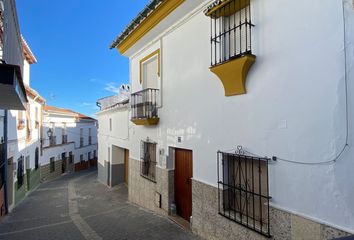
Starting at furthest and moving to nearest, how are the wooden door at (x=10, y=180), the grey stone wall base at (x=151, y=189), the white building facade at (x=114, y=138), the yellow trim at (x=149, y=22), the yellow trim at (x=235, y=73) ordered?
the white building facade at (x=114, y=138), the wooden door at (x=10, y=180), the grey stone wall base at (x=151, y=189), the yellow trim at (x=149, y=22), the yellow trim at (x=235, y=73)

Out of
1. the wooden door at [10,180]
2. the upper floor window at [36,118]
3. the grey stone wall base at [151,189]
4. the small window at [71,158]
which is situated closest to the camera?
the grey stone wall base at [151,189]

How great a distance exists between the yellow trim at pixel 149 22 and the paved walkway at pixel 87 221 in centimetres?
591

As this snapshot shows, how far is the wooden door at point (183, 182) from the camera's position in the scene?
709 centimetres

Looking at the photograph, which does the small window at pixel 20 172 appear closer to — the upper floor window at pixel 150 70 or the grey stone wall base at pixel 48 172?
the grey stone wall base at pixel 48 172

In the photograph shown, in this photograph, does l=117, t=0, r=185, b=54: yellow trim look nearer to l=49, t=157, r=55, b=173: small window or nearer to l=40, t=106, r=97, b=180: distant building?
l=40, t=106, r=97, b=180: distant building

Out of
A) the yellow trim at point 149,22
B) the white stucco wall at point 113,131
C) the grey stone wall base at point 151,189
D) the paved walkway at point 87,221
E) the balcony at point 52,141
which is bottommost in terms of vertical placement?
the paved walkway at point 87,221

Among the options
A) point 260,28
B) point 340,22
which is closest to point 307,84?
point 340,22

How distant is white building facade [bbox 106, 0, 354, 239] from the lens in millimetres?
3525

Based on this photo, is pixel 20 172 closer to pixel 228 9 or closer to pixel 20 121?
pixel 20 121

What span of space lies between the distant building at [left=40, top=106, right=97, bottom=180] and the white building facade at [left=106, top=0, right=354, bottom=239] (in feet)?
57.8

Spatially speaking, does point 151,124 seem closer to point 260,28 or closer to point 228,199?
point 228,199

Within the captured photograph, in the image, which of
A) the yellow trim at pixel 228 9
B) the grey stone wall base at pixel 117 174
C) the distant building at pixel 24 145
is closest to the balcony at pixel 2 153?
the distant building at pixel 24 145

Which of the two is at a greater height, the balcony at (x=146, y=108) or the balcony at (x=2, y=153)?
the balcony at (x=146, y=108)

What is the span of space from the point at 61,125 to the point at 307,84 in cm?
2636
